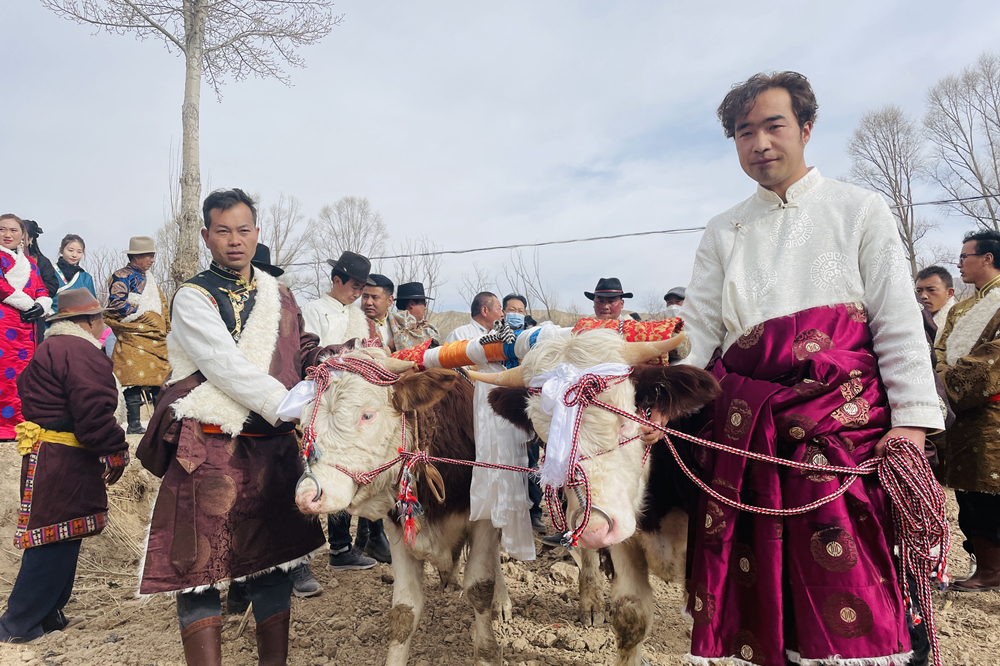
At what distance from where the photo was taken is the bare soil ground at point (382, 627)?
3279 millimetres

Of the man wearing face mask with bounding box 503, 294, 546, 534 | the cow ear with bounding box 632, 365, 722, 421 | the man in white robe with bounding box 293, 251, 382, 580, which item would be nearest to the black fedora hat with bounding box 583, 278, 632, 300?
the man wearing face mask with bounding box 503, 294, 546, 534

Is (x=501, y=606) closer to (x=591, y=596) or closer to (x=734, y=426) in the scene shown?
(x=591, y=596)

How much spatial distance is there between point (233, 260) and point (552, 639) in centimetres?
282

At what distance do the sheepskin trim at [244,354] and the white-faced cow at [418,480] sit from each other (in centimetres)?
39

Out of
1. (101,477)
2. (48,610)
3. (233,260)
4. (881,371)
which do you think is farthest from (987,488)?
(48,610)

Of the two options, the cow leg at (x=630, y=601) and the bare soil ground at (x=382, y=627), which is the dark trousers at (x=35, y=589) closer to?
the bare soil ground at (x=382, y=627)

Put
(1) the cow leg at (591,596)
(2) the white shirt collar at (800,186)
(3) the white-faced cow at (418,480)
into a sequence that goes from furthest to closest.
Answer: (1) the cow leg at (591,596) < (3) the white-faced cow at (418,480) < (2) the white shirt collar at (800,186)

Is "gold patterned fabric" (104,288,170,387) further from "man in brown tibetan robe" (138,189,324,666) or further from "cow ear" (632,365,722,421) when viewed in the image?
"cow ear" (632,365,722,421)

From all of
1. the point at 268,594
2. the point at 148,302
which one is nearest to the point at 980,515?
the point at 268,594

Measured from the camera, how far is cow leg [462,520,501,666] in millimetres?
2975

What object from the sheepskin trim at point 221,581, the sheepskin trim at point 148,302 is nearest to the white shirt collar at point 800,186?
the sheepskin trim at point 221,581

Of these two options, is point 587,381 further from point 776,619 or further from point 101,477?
point 101,477

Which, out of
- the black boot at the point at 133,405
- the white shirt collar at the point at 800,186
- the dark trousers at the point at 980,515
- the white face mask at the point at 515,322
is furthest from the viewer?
the black boot at the point at 133,405

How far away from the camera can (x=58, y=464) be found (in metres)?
3.54
